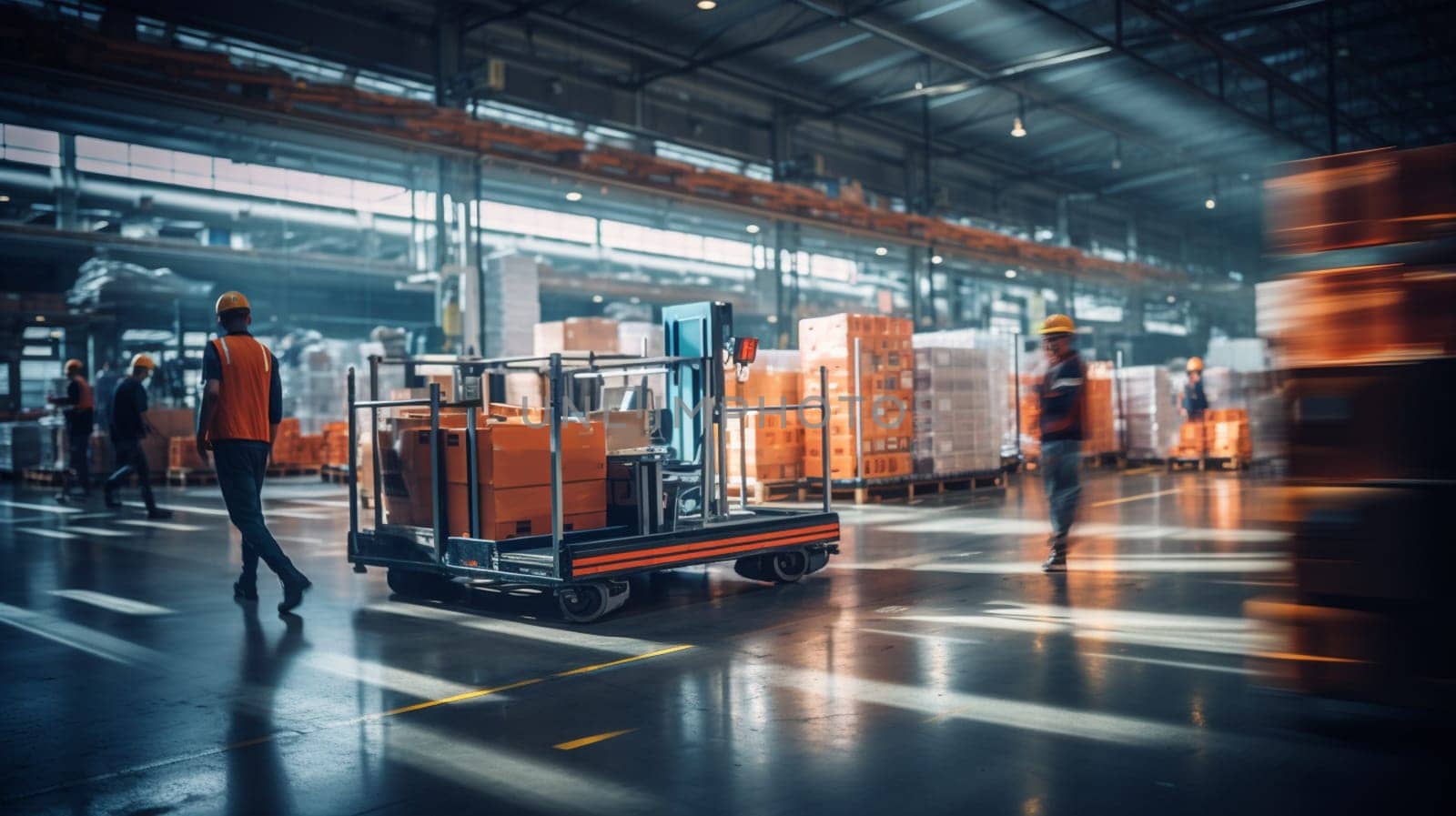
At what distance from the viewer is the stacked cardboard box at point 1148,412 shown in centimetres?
1784

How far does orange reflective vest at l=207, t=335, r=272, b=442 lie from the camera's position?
19.5ft

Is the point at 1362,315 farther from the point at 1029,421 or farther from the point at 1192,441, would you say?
the point at 1192,441

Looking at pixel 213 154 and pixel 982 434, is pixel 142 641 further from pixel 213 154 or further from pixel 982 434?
pixel 213 154

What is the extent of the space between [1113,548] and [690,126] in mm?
15701

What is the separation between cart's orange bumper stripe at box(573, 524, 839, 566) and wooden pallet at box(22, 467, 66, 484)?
1479 cm

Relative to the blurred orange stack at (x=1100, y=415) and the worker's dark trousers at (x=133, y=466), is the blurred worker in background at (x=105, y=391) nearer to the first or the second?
the worker's dark trousers at (x=133, y=466)

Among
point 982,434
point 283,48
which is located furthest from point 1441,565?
point 283,48

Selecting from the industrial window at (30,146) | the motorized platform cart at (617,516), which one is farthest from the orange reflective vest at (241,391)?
the industrial window at (30,146)

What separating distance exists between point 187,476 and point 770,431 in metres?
10.4

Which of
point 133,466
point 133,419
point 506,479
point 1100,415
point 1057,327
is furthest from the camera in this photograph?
point 1100,415

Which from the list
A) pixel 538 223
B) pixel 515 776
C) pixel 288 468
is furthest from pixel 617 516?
pixel 538 223

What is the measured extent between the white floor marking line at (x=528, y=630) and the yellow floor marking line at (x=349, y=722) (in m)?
0.20

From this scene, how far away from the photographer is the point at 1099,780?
2.94 meters

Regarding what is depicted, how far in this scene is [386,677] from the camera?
4395 mm
